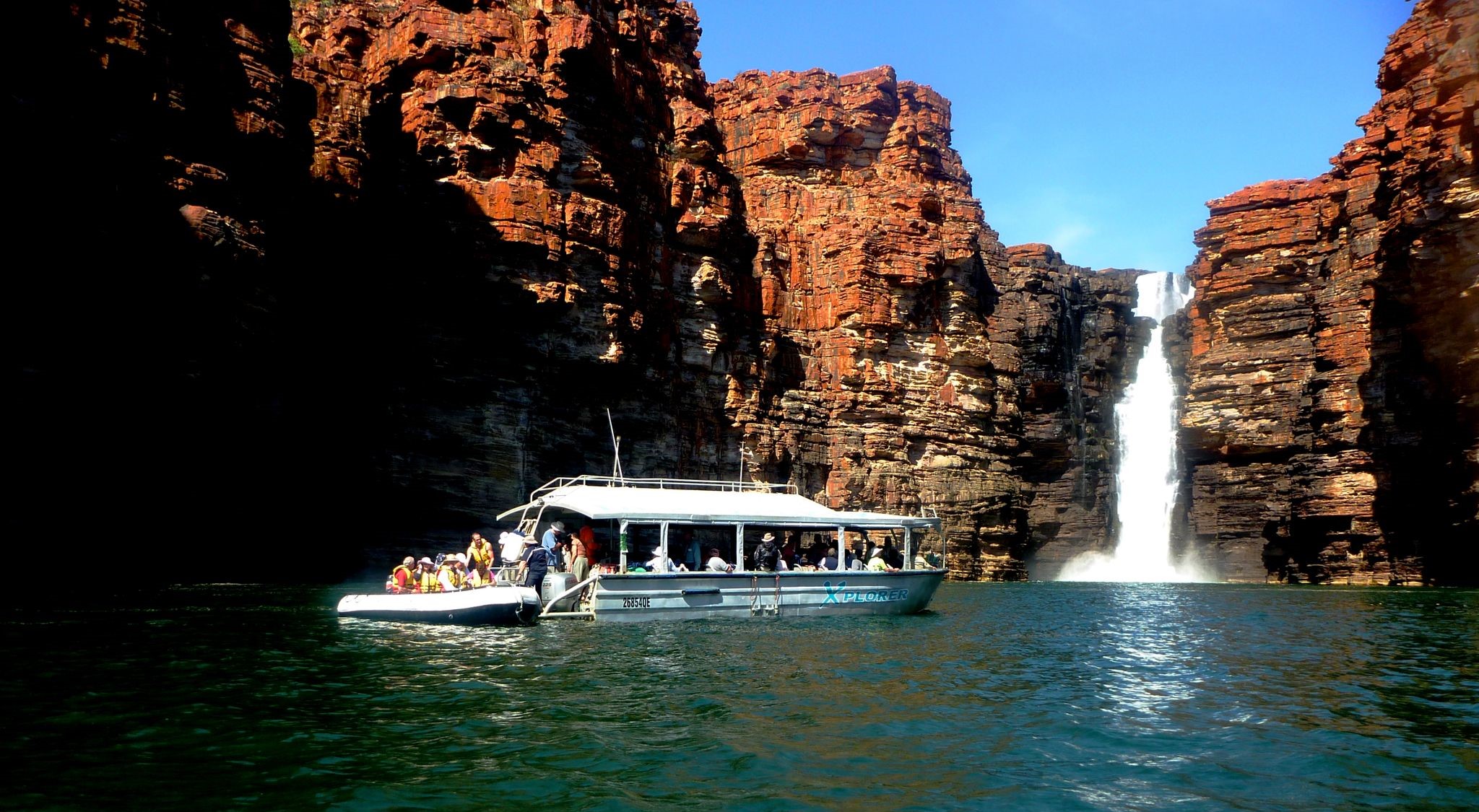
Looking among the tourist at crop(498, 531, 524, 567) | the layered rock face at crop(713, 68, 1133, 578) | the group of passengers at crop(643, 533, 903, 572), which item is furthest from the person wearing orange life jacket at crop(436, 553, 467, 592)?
the layered rock face at crop(713, 68, 1133, 578)

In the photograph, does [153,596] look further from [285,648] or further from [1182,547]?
[1182,547]

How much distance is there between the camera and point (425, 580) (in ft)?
84.7

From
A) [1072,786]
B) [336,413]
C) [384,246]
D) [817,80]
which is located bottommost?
[1072,786]

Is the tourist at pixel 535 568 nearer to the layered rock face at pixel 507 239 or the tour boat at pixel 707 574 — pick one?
the tour boat at pixel 707 574

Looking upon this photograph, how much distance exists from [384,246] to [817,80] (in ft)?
140

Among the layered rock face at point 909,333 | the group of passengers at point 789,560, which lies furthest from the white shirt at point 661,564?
the layered rock face at point 909,333

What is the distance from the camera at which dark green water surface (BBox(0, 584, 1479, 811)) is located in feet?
31.9

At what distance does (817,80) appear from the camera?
80.6m

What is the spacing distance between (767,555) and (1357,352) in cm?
4959

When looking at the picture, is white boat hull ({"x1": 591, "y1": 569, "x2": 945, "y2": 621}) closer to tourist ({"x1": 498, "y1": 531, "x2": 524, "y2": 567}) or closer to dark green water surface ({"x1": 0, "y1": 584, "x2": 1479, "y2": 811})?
dark green water surface ({"x1": 0, "y1": 584, "x2": 1479, "y2": 811})

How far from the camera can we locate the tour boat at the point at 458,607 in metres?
23.6

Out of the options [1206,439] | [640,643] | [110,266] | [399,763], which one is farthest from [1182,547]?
[399,763]

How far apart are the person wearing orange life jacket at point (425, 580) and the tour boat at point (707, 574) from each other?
2521 mm

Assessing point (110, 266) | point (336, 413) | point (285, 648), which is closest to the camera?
point (285, 648)
